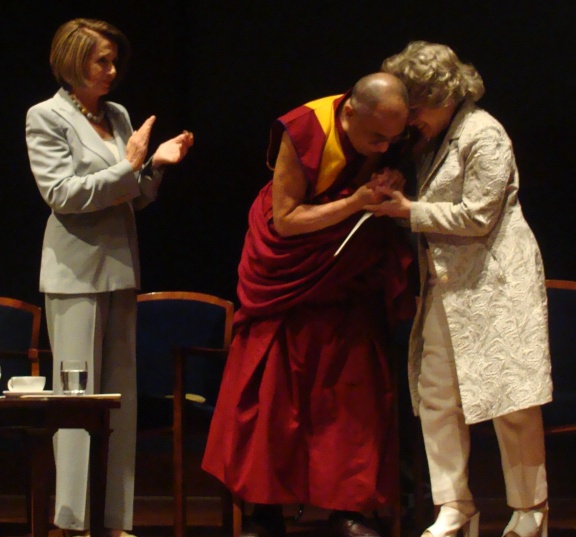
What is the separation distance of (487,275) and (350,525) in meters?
0.69

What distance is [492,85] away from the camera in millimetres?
3736

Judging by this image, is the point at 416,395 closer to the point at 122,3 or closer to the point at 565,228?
the point at 565,228

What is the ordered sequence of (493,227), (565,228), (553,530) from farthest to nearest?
1. (565,228)
2. (553,530)
3. (493,227)

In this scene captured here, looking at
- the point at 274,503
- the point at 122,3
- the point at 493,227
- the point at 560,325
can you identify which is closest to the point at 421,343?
the point at 493,227

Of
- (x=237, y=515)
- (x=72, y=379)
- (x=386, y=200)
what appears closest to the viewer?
(x=72, y=379)

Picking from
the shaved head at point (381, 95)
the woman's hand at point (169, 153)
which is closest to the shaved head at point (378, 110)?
the shaved head at point (381, 95)

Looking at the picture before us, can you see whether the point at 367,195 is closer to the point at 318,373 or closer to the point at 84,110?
the point at 318,373

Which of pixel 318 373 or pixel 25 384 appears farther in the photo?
pixel 318 373

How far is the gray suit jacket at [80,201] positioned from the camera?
2.54 metres

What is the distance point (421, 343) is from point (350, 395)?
9.1 inches

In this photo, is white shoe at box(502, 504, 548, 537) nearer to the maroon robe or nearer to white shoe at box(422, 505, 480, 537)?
white shoe at box(422, 505, 480, 537)

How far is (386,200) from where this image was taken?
8.00 feet

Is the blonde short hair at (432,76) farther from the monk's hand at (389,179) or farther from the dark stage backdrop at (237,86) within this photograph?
the dark stage backdrop at (237,86)

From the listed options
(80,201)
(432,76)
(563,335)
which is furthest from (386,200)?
(563,335)
